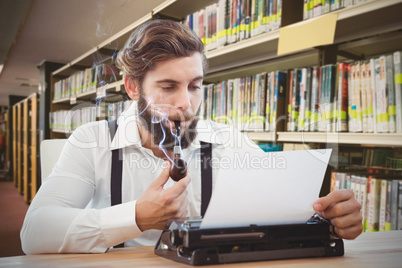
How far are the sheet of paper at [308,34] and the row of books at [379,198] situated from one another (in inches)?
27.7

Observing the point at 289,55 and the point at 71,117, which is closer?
the point at 289,55

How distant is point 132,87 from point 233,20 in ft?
2.34

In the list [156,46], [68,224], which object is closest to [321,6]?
[156,46]

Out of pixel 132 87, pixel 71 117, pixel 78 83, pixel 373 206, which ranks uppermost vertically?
pixel 78 83

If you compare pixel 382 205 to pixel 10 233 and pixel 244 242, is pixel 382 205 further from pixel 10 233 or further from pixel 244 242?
pixel 10 233

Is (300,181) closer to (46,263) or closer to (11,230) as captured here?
(46,263)

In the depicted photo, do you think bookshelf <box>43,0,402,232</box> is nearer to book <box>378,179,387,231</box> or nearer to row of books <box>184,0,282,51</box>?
row of books <box>184,0,282,51</box>

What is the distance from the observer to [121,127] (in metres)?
1.31

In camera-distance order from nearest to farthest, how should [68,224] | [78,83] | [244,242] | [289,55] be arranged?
[244,242]
[68,224]
[289,55]
[78,83]

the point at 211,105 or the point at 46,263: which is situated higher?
the point at 211,105

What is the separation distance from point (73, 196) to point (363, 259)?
0.88m

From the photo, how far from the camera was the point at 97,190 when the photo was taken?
1.23 m

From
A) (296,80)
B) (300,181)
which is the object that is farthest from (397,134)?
(300,181)

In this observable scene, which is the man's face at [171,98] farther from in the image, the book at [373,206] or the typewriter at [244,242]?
the book at [373,206]
